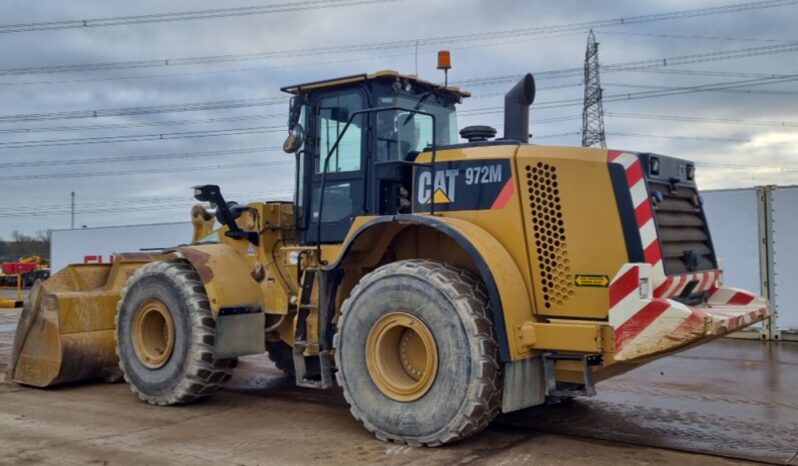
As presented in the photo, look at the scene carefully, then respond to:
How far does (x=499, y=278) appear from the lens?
537 centimetres

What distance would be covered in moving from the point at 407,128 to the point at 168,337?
118 inches

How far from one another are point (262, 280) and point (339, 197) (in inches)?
47.1

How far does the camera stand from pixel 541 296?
Answer: 556cm

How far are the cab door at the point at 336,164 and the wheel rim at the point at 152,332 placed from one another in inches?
63.0

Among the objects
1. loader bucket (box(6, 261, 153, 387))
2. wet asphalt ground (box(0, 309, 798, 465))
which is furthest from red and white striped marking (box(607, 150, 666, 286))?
loader bucket (box(6, 261, 153, 387))

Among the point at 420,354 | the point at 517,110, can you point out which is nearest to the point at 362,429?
the point at 420,354

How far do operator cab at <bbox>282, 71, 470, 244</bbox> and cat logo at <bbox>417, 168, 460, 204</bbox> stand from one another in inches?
7.3

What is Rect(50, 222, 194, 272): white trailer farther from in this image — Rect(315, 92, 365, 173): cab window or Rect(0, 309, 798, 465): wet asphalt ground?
Rect(315, 92, 365, 173): cab window

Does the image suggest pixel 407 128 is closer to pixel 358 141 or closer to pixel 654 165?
pixel 358 141

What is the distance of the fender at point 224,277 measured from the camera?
7.06 metres

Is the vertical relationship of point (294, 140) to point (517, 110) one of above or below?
below

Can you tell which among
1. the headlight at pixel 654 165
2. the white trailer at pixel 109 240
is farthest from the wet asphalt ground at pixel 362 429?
the white trailer at pixel 109 240

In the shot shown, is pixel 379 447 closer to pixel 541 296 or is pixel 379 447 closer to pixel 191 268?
pixel 541 296

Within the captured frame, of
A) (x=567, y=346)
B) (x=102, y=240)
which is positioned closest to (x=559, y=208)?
(x=567, y=346)
